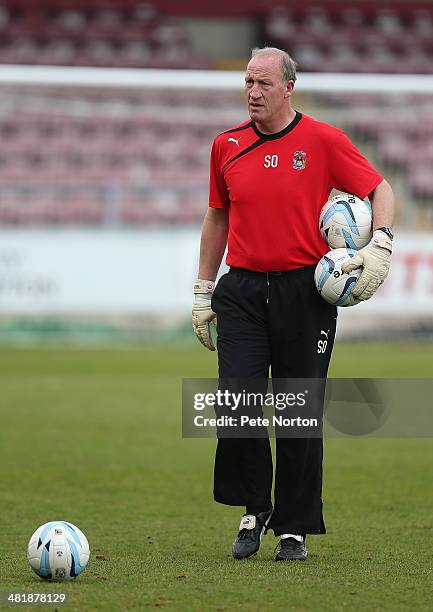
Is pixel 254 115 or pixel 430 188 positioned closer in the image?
pixel 254 115

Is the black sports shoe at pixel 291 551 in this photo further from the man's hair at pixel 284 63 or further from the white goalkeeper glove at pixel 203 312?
the man's hair at pixel 284 63

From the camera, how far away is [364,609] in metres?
4.11

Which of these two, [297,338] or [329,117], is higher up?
[329,117]

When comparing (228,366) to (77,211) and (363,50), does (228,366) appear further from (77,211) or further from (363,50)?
(363,50)

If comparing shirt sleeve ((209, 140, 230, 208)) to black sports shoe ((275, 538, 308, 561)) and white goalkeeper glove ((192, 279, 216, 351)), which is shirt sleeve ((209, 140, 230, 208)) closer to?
white goalkeeper glove ((192, 279, 216, 351))

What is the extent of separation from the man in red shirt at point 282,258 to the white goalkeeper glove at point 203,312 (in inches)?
10.5

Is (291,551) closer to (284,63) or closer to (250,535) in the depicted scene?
(250,535)

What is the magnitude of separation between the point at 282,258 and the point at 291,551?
1.21 m

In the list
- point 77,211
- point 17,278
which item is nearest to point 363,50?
point 77,211

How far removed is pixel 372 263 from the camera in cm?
507

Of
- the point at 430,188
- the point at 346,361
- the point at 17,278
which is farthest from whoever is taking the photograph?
the point at 430,188

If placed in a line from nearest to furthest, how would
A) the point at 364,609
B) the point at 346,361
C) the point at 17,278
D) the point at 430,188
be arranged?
the point at 364,609
the point at 346,361
the point at 17,278
the point at 430,188

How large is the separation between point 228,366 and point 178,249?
34.9 feet

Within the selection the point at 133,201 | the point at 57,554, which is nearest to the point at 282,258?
the point at 57,554
